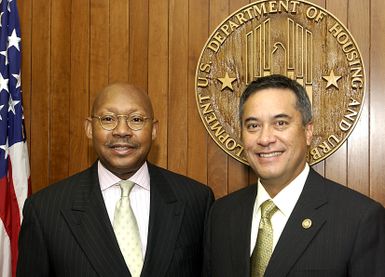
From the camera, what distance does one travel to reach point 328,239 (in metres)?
1.65

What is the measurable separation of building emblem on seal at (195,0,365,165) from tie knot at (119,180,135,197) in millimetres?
773

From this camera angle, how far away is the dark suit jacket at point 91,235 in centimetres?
193

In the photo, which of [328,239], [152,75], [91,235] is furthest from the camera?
[152,75]

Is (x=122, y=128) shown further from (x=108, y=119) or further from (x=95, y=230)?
(x=95, y=230)

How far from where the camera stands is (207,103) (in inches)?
109

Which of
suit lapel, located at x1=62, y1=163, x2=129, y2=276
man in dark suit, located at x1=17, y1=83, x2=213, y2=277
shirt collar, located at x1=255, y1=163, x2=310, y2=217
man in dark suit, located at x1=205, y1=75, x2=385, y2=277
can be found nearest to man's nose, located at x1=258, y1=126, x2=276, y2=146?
man in dark suit, located at x1=205, y1=75, x2=385, y2=277

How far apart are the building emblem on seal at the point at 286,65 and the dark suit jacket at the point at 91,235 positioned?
74 cm

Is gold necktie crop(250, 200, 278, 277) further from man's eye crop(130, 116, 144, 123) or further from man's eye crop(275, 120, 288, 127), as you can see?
man's eye crop(130, 116, 144, 123)

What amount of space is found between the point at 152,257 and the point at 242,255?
37cm

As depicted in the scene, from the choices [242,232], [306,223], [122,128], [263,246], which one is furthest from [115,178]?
[306,223]

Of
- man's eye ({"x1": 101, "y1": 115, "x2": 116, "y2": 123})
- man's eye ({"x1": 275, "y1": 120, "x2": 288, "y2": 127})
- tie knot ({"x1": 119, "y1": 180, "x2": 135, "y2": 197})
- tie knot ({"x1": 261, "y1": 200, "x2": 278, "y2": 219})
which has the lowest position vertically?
tie knot ({"x1": 261, "y1": 200, "x2": 278, "y2": 219})

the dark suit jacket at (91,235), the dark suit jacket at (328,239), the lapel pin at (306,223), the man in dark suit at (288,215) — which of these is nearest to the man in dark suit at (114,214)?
the dark suit jacket at (91,235)

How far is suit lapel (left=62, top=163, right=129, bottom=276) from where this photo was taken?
1.92 m

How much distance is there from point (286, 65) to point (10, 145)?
1.45m
